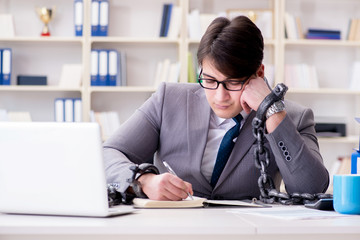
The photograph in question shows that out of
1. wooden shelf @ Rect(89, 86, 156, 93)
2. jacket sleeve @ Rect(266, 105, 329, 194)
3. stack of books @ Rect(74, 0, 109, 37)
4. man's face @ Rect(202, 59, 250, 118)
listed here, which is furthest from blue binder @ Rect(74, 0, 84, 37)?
jacket sleeve @ Rect(266, 105, 329, 194)

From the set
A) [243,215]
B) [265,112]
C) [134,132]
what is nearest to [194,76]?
[134,132]

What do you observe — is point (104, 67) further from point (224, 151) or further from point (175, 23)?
point (224, 151)

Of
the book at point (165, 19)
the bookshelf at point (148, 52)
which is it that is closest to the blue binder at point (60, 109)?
the bookshelf at point (148, 52)

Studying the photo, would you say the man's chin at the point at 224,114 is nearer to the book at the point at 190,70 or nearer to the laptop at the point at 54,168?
the laptop at the point at 54,168

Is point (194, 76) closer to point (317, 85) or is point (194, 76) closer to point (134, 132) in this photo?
point (317, 85)

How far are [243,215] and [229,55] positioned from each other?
61cm

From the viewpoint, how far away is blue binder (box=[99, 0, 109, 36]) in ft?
14.4

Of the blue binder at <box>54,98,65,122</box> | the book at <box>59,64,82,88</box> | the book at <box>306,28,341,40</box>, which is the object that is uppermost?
the book at <box>306,28,341,40</box>

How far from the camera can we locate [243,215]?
1.27 meters

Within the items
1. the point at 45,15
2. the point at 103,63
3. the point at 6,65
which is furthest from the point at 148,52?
the point at 6,65

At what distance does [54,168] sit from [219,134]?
87 cm

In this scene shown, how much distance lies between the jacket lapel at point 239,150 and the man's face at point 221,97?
8 cm

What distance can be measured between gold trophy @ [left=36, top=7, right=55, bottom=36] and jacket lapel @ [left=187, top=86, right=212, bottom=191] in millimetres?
2714

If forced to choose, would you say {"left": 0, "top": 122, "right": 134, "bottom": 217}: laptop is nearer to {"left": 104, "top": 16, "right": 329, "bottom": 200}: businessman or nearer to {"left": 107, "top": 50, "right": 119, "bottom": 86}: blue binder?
{"left": 104, "top": 16, "right": 329, "bottom": 200}: businessman
